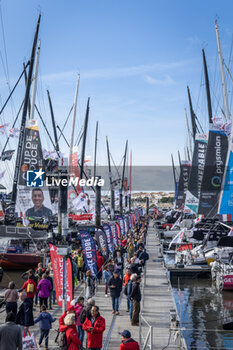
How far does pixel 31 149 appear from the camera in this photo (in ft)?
90.1

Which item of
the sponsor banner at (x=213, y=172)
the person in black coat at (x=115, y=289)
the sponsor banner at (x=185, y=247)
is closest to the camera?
the person in black coat at (x=115, y=289)

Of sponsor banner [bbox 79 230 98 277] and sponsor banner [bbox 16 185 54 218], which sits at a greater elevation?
sponsor banner [bbox 16 185 54 218]

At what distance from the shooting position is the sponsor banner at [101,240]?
20.8 m

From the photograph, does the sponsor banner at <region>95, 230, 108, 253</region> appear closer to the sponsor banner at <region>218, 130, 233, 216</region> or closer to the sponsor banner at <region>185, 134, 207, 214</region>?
the sponsor banner at <region>218, 130, 233, 216</region>

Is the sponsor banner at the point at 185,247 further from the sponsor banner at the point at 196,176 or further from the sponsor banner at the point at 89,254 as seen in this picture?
the sponsor banner at the point at 89,254

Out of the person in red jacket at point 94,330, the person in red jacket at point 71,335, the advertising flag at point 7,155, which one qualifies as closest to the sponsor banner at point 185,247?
the advertising flag at point 7,155

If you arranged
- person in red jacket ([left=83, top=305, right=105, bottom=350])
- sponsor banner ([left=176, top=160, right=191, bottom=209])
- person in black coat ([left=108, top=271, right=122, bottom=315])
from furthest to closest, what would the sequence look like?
1. sponsor banner ([left=176, top=160, right=191, bottom=209])
2. person in black coat ([left=108, top=271, right=122, bottom=315])
3. person in red jacket ([left=83, top=305, right=105, bottom=350])

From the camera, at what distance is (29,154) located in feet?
90.0

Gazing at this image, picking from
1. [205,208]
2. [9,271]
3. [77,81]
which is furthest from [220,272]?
[77,81]

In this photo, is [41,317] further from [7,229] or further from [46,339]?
[7,229]

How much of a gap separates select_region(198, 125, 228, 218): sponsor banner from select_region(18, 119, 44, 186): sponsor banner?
11.6 metres

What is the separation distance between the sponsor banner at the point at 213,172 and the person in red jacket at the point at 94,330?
2109 cm

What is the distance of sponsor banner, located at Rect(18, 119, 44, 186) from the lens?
27.3m

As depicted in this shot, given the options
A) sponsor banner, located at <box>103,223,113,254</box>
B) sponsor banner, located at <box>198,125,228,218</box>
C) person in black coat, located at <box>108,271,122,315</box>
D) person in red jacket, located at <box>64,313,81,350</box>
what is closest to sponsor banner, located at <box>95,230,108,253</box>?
sponsor banner, located at <box>103,223,113,254</box>
